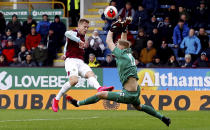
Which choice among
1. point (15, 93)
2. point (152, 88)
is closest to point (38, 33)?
point (15, 93)

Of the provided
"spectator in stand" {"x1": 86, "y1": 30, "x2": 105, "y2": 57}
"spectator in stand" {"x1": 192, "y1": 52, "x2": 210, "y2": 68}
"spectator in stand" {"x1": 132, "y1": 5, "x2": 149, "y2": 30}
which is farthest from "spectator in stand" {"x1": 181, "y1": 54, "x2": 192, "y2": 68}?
"spectator in stand" {"x1": 86, "y1": 30, "x2": 105, "y2": 57}

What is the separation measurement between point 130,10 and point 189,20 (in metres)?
2.59

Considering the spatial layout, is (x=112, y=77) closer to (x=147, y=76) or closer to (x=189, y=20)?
(x=147, y=76)

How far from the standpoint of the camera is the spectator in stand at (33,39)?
87.4 feet

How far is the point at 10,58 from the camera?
26.1m

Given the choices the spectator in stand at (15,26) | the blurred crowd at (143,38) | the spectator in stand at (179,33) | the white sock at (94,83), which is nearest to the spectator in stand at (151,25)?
the blurred crowd at (143,38)

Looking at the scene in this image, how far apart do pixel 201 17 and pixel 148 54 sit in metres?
2.87

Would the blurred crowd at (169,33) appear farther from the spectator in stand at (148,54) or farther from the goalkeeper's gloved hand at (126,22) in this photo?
the goalkeeper's gloved hand at (126,22)

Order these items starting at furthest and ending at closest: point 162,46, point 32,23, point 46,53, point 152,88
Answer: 1. point 32,23
2. point 46,53
3. point 162,46
4. point 152,88

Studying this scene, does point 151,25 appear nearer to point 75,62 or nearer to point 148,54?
point 148,54

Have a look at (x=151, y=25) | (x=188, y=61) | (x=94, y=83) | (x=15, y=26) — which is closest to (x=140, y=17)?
(x=151, y=25)

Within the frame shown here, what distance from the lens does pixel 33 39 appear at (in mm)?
26750

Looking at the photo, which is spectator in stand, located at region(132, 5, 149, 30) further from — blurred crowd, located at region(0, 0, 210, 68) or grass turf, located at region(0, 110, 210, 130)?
grass turf, located at region(0, 110, 210, 130)

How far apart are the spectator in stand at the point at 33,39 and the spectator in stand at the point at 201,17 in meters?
6.94
